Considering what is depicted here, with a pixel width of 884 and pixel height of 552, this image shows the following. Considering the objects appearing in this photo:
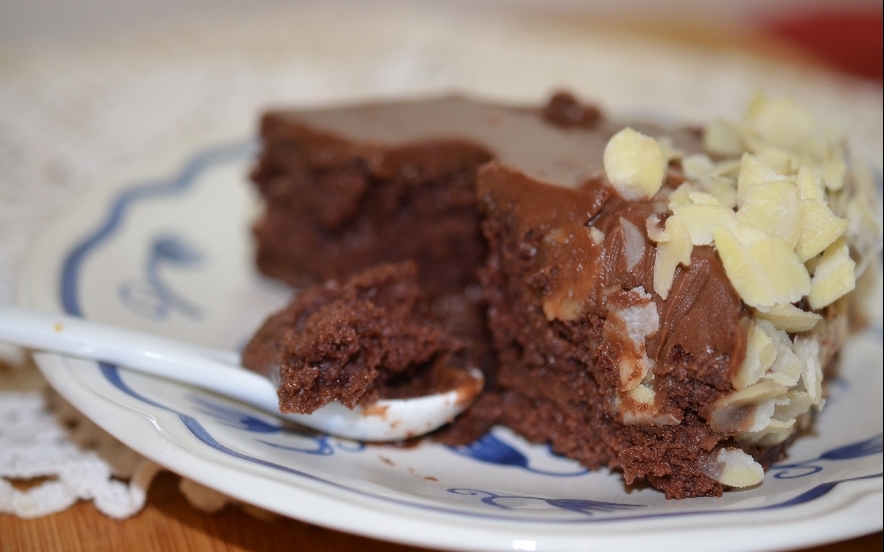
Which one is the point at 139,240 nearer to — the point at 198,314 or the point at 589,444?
the point at 198,314

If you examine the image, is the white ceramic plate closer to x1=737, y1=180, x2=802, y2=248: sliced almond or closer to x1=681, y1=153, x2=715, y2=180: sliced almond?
x1=737, y1=180, x2=802, y2=248: sliced almond

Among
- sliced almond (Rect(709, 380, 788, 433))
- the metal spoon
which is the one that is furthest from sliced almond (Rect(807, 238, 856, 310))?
the metal spoon

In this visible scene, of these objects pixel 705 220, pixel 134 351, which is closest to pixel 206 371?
pixel 134 351

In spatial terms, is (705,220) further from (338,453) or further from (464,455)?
(338,453)

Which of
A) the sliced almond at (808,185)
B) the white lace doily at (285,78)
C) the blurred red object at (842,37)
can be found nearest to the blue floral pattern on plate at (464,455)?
the white lace doily at (285,78)

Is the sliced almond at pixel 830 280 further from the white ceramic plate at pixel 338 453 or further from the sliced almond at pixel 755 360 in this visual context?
the white ceramic plate at pixel 338 453

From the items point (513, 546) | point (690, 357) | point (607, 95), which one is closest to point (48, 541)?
point (513, 546)
